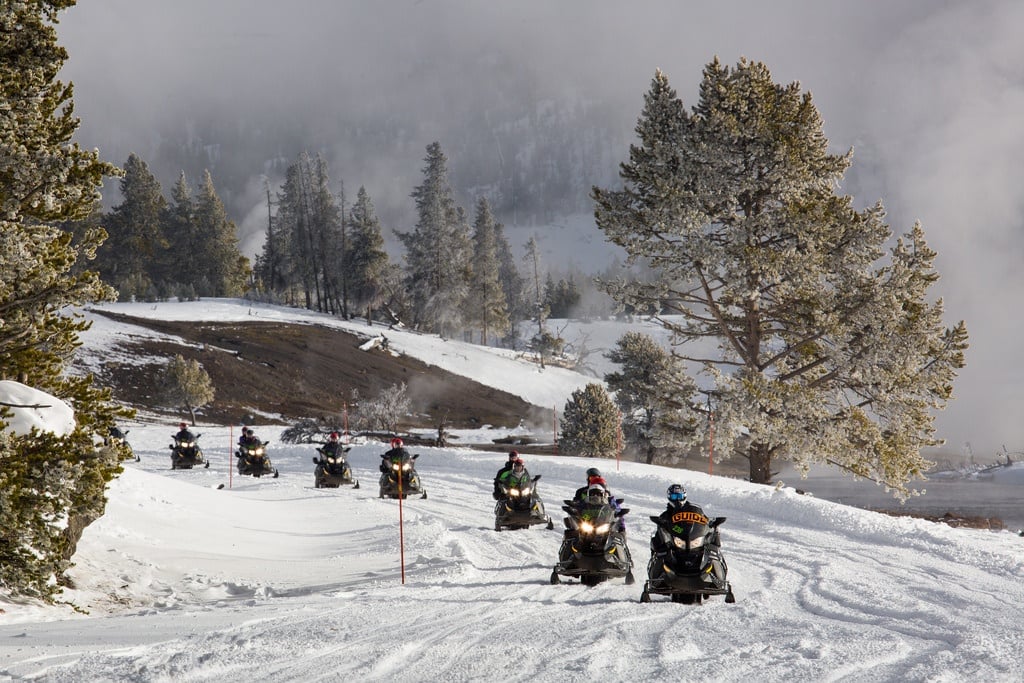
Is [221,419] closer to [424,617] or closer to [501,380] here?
[501,380]

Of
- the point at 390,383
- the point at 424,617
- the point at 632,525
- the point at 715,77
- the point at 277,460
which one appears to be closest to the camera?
the point at 424,617

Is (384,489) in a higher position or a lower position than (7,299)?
lower

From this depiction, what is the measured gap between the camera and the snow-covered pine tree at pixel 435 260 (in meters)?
75.7

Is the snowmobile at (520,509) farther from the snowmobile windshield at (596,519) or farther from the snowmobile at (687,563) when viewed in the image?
the snowmobile at (687,563)

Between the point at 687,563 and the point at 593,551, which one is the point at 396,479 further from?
the point at 687,563

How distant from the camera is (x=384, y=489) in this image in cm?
1856

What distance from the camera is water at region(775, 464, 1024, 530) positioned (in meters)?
28.9

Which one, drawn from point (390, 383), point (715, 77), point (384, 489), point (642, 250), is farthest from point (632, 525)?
point (390, 383)

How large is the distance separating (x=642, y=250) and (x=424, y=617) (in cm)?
1418

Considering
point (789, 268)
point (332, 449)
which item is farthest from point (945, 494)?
point (332, 449)

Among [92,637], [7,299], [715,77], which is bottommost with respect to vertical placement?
[92,637]

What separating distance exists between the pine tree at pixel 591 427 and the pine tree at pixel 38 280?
31.1 meters

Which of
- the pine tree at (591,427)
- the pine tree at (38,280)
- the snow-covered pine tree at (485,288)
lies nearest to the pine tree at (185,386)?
the pine tree at (591,427)

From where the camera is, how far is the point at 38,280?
309 inches
